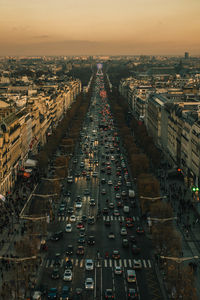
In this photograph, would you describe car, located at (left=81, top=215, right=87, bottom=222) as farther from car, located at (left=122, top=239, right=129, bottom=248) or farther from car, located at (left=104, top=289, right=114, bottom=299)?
car, located at (left=104, top=289, right=114, bottom=299)

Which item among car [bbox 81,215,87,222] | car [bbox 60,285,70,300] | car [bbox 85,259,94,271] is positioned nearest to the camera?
car [bbox 60,285,70,300]

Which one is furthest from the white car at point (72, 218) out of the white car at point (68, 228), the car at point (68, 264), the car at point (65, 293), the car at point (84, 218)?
the car at point (65, 293)

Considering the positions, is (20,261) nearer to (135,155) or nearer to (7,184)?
(7,184)

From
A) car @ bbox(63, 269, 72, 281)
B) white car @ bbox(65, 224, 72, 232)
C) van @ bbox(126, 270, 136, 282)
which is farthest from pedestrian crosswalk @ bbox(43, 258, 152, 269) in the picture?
white car @ bbox(65, 224, 72, 232)

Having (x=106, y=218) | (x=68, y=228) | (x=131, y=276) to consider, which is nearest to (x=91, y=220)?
(x=106, y=218)

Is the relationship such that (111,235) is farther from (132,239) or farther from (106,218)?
(106,218)

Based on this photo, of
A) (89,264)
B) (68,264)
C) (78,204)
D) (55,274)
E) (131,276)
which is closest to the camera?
(131,276)

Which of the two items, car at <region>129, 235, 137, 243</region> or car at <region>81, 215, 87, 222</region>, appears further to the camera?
car at <region>81, 215, 87, 222</region>

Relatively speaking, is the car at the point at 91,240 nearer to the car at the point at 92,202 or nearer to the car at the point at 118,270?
the car at the point at 118,270

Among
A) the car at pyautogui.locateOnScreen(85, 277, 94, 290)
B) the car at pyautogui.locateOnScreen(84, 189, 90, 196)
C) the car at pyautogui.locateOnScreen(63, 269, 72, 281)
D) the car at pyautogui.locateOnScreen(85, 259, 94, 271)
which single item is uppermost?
the car at pyautogui.locateOnScreen(85, 277, 94, 290)
